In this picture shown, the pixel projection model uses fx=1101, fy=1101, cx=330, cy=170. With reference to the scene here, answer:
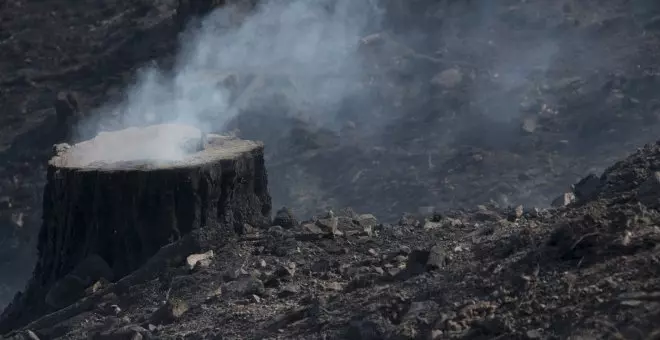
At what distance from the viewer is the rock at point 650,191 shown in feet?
18.0

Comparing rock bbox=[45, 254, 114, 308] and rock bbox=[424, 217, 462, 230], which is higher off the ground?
rock bbox=[424, 217, 462, 230]

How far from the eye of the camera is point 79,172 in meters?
7.74

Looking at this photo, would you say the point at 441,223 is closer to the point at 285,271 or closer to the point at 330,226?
the point at 330,226

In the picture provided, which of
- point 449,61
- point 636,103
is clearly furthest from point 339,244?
point 449,61

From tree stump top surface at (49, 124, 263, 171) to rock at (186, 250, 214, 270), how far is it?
0.68 m

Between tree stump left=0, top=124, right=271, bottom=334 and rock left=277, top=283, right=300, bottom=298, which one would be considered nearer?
rock left=277, top=283, right=300, bottom=298

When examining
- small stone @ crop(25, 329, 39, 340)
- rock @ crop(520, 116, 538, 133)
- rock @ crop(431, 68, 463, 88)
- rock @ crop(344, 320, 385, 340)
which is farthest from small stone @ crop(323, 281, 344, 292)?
rock @ crop(431, 68, 463, 88)

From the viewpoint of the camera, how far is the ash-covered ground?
199 inches

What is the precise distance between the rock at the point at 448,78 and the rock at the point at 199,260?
319 inches

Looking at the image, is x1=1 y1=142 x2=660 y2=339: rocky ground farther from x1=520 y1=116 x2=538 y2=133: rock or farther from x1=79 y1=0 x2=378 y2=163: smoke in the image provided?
x1=79 y1=0 x2=378 y2=163: smoke

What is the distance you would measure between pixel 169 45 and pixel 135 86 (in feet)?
2.85

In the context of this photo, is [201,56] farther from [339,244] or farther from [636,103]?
[339,244]

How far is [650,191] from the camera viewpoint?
566 cm

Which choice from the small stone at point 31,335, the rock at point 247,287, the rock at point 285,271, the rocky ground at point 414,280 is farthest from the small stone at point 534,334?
the small stone at point 31,335
